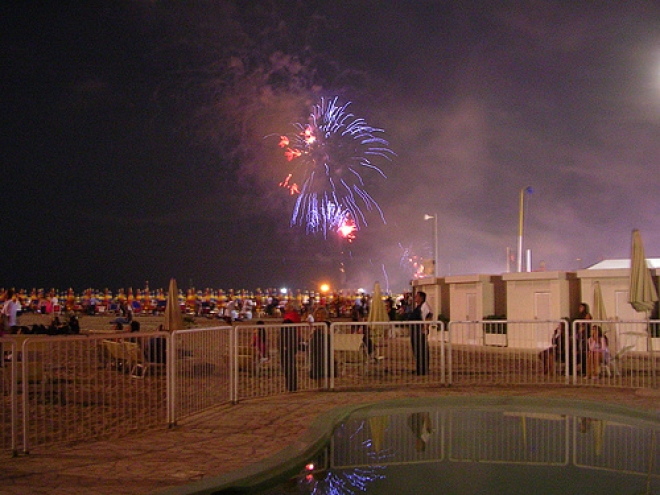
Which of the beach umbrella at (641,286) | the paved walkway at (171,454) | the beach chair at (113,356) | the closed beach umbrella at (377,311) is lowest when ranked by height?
the paved walkway at (171,454)

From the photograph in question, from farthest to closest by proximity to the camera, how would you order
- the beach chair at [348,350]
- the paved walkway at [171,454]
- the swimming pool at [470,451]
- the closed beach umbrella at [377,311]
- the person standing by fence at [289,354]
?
the closed beach umbrella at [377,311] < the beach chair at [348,350] < the person standing by fence at [289,354] < the swimming pool at [470,451] < the paved walkway at [171,454]

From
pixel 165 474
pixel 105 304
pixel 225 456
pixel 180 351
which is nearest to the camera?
pixel 165 474

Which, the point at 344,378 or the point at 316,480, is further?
the point at 344,378

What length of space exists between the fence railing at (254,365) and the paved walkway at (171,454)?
460 millimetres

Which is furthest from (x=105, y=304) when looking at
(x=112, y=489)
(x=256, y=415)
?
(x=112, y=489)

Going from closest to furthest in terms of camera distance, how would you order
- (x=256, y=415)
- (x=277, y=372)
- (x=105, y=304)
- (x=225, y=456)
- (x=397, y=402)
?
(x=225, y=456), (x=256, y=415), (x=397, y=402), (x=277, y=372), (x=105, y=304)

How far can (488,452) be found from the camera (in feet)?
27.4

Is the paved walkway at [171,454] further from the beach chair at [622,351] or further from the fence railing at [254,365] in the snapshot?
the beach chair at [622,351]

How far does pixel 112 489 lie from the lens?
6.25 meters

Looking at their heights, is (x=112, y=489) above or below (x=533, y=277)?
below

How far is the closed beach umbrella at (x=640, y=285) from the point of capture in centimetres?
1606

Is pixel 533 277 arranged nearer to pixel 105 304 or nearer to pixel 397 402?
pixel 397 402

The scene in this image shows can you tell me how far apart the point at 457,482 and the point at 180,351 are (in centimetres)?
439

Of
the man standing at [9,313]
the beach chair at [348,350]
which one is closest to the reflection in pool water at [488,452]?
the beach chair at [348,350]
